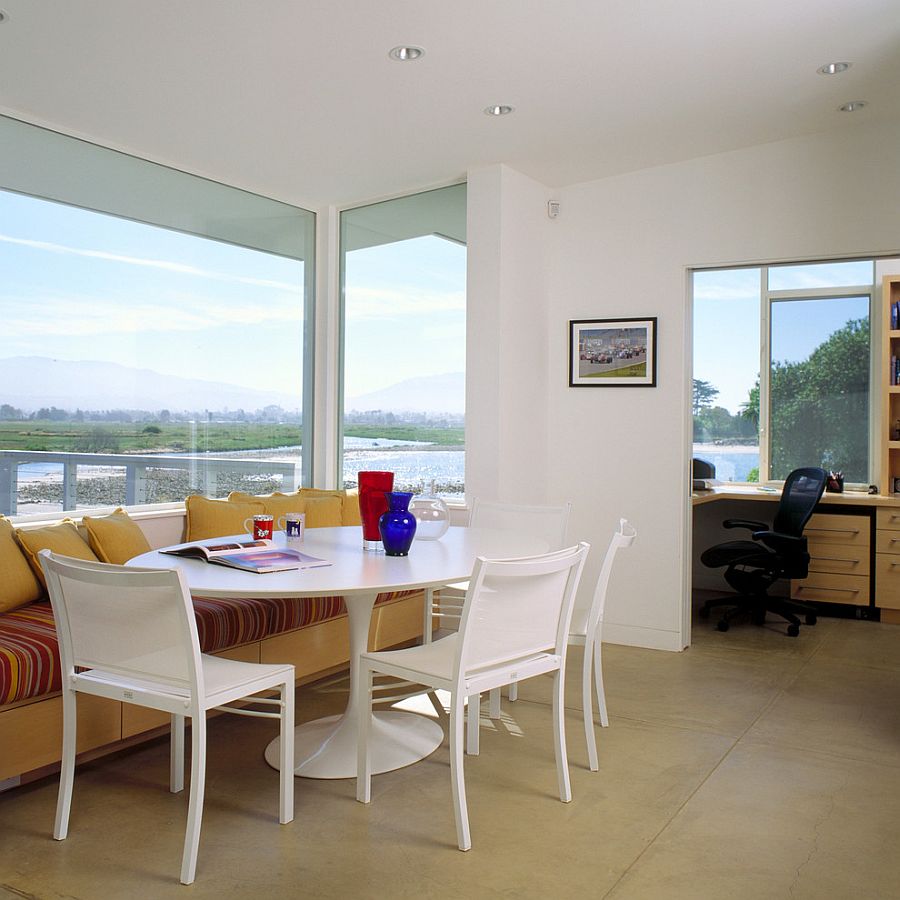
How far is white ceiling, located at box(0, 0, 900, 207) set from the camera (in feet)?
10.0

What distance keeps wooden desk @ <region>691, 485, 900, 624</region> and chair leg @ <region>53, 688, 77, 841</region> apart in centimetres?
392

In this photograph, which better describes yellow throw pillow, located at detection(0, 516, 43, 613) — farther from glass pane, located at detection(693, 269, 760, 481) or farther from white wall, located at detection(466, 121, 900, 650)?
glass pane, located at detection(693, 269, 760, 481)

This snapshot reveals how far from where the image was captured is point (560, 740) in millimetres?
2674

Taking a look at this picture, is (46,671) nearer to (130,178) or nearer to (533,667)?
(533,667)

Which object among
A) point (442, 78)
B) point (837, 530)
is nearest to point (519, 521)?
point (442, 78)

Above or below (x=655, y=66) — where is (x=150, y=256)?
below

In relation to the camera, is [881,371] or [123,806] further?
[881,371]

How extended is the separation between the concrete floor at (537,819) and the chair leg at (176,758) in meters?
0.04

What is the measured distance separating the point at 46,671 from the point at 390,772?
45.9 inches

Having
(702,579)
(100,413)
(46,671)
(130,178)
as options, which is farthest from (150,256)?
(702,579)

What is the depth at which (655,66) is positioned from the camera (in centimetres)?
345

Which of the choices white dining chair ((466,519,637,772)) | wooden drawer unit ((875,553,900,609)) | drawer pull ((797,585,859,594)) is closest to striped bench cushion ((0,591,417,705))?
white dining chair ((466,519,637,772))

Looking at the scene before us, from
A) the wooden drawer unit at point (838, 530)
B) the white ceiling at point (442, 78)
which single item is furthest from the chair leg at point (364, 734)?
the wooden drawer unit at point (838, 530)

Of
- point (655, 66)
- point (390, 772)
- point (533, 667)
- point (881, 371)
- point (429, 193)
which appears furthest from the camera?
point (881, 371)
